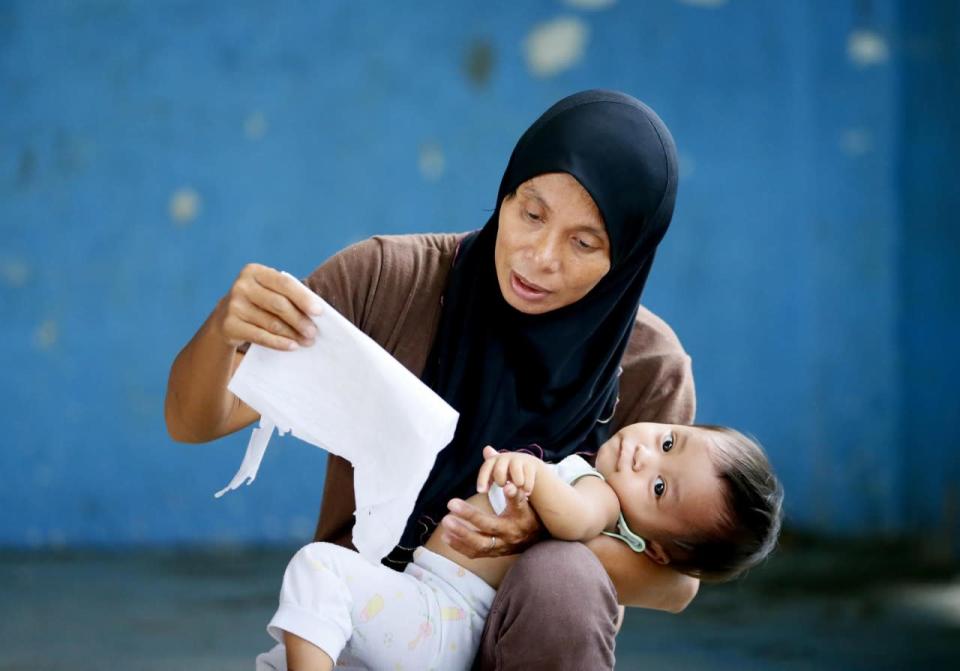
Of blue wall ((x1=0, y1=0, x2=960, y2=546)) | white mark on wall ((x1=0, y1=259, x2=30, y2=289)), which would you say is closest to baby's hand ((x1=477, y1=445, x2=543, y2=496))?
blue wall ((x1=0, y1=0, x2=960, y2=546))

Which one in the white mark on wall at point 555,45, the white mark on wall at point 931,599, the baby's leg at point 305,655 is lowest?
the white mark on wall at point 931,599

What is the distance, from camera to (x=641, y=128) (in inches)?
75.4

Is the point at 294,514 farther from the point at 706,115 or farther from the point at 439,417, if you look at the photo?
the point at 439,417

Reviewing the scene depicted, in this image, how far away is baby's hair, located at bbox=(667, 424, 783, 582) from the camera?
6.24ft

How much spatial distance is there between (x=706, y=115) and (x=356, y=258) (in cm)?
369

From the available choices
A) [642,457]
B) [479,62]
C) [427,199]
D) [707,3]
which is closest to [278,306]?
[642,457]

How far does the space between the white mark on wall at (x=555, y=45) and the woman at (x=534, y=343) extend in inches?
126

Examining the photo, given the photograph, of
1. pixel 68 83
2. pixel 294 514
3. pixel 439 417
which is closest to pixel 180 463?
pixel 294 514

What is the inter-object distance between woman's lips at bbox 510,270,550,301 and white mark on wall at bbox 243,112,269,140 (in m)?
3.26

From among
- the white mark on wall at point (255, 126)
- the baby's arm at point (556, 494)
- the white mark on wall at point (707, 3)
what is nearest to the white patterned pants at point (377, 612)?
the baby's arm at point (556, 494)

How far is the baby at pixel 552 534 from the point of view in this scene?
1.64 meters

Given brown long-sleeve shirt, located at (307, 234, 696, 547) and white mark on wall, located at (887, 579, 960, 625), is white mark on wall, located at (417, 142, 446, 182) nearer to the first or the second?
white mark on wall, located at (887, 579, 960, 625)

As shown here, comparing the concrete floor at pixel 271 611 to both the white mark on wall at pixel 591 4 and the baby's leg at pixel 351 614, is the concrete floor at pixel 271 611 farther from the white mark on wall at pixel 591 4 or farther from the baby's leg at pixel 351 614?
the white mark on wall at pixel 591 4

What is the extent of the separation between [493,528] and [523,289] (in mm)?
371
